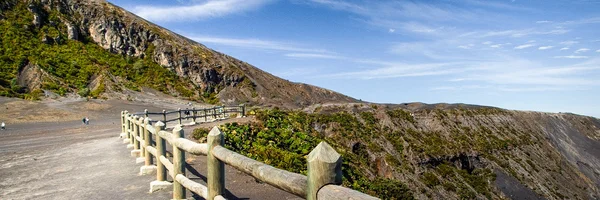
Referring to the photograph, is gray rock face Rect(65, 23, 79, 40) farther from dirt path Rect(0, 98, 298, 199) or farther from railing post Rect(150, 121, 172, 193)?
railing post Rect(150, 121, 172, 193)

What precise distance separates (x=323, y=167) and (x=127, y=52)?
8776 centimetres

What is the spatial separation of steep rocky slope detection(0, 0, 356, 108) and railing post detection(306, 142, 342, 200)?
64232mm

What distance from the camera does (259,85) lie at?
92375 mm

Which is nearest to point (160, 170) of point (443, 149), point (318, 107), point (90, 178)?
point (90, 178)

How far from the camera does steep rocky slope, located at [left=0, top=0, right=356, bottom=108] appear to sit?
2721 inches

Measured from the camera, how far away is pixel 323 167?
9.11 ft

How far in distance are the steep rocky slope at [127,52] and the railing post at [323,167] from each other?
211ft

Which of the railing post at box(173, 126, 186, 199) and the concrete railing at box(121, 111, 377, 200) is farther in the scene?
the railing post at box(173, 126, 186, 199)

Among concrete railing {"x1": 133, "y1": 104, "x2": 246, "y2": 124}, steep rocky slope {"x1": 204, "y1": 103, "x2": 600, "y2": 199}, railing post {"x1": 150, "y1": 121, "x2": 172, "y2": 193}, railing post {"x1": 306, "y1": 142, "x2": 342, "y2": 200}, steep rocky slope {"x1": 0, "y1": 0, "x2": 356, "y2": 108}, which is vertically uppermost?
steep rocky slope {"x1": 0, "y1": 0, "x2": 356, "y2": 108}

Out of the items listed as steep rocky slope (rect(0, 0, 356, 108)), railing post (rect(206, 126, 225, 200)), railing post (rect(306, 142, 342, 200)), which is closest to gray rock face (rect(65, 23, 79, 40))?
steep rocky slope (rect(0, 0, 356, 108))

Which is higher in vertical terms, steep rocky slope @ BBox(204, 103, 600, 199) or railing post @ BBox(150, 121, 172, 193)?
railing post @ BBox(150, 121, 172, 193)

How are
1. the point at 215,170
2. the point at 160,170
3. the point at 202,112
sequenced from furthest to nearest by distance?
the point at 202,112 → the point at 160,170 → the point at 215,170

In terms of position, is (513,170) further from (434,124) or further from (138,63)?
(138,63)

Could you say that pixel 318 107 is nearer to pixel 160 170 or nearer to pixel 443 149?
pixel 443 149
